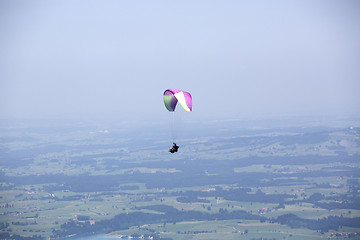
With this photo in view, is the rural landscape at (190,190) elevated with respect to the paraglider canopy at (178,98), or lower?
lower

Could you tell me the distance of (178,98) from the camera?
140ft

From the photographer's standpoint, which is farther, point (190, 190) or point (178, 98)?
point (190, 190)

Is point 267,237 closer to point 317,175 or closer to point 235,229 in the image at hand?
point 235,229

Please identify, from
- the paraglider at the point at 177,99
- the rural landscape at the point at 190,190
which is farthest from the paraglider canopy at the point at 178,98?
the rural landscape at the point at 190,190

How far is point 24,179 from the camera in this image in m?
132

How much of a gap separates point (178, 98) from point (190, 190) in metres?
78.0

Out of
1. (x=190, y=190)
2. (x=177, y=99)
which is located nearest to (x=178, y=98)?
(x=177, y=99)

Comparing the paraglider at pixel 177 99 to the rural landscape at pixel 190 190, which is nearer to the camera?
the paraglider at pixel 177 99

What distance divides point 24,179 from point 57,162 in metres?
28.2

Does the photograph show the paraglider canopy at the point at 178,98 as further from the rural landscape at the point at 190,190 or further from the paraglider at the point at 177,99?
the rural landscape at the point at 190,190

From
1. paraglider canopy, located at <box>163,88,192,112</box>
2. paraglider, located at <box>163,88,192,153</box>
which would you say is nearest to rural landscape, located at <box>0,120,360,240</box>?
paraglider, located at <box>163,88,192,153</box>

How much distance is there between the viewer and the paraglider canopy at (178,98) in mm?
41750

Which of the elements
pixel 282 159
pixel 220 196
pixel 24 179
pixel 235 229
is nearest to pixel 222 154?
pixel 282 159

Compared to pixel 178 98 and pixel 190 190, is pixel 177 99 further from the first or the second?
pixel 190 190
